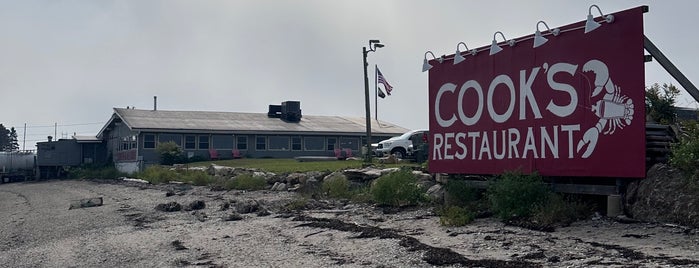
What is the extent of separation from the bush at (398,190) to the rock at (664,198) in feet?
21.2

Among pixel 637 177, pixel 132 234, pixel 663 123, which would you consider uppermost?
pixel 663 123

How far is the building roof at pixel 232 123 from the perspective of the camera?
54.7 m

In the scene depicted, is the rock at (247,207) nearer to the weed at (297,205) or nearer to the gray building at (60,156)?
the weed at (297,205)

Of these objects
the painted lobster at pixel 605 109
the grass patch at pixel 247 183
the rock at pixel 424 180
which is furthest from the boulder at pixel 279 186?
the painted lobster at pixel 605 109

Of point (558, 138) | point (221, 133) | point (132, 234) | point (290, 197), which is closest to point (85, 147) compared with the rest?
point (221, 133)

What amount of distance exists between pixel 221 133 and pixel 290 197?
31.9 m

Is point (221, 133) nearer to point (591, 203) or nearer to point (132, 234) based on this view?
point (132, 234)

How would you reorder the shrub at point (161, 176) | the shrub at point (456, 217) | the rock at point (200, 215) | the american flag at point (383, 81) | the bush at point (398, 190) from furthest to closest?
the american flag at point (383, 81), the shrub at point (161, 176), the rock at point (200, 215), the bush at point (398, 190), the shrub at point (456, 217)

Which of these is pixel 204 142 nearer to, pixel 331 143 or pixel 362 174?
pixel 331 143

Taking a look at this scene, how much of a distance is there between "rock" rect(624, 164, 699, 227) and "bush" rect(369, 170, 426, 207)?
6447 millimetres

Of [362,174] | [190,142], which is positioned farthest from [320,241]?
[190,142]

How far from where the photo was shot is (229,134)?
55.6 meters

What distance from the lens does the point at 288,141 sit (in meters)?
57.5

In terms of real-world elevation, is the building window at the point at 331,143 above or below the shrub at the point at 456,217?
above
